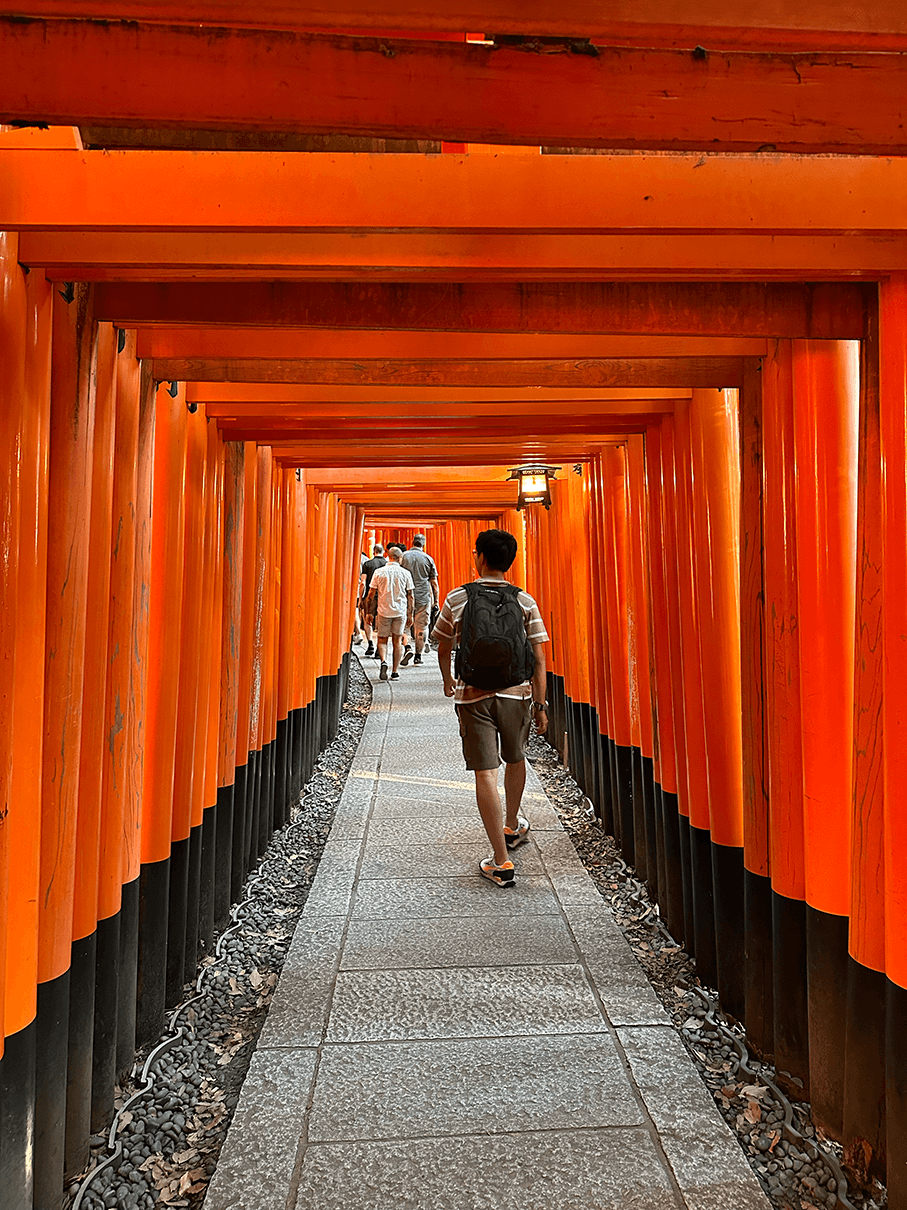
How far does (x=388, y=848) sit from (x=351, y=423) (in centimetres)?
258

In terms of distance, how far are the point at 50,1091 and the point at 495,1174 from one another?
3.84 feet

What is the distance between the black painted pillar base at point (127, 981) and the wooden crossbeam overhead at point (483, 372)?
68.6 inches

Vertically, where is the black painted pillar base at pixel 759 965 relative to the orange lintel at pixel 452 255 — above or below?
below

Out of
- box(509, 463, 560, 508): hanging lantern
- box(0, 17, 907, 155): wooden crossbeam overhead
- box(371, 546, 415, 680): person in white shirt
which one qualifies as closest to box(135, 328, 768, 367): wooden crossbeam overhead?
box(0, 17, 907, 155): wooden crossbeam overhead

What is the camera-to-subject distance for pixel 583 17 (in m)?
1.20

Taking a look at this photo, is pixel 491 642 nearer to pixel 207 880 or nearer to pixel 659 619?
pixel 659 619

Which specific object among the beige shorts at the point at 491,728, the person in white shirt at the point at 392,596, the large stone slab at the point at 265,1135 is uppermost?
the person in white shirt at the point at 392,596

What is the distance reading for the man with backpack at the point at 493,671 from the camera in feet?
14.4

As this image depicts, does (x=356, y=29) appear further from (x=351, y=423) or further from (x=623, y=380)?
(x=351, y=423)

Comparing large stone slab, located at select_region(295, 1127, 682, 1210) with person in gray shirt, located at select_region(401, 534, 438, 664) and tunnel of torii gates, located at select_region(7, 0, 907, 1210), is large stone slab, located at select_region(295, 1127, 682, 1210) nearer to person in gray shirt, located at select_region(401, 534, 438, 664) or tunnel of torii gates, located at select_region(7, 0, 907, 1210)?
tunnel of torii gates, located at select_region(7, 0, 907, 1210)

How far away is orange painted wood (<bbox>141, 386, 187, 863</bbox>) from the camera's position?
302 cm

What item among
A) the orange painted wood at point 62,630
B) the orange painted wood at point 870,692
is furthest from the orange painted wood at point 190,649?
the orange painted wood at point 870,692

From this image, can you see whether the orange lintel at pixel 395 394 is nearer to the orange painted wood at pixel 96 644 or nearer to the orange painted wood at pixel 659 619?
the orange painted wood at pixel 659 619

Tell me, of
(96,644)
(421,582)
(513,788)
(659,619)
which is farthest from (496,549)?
(421,582)
